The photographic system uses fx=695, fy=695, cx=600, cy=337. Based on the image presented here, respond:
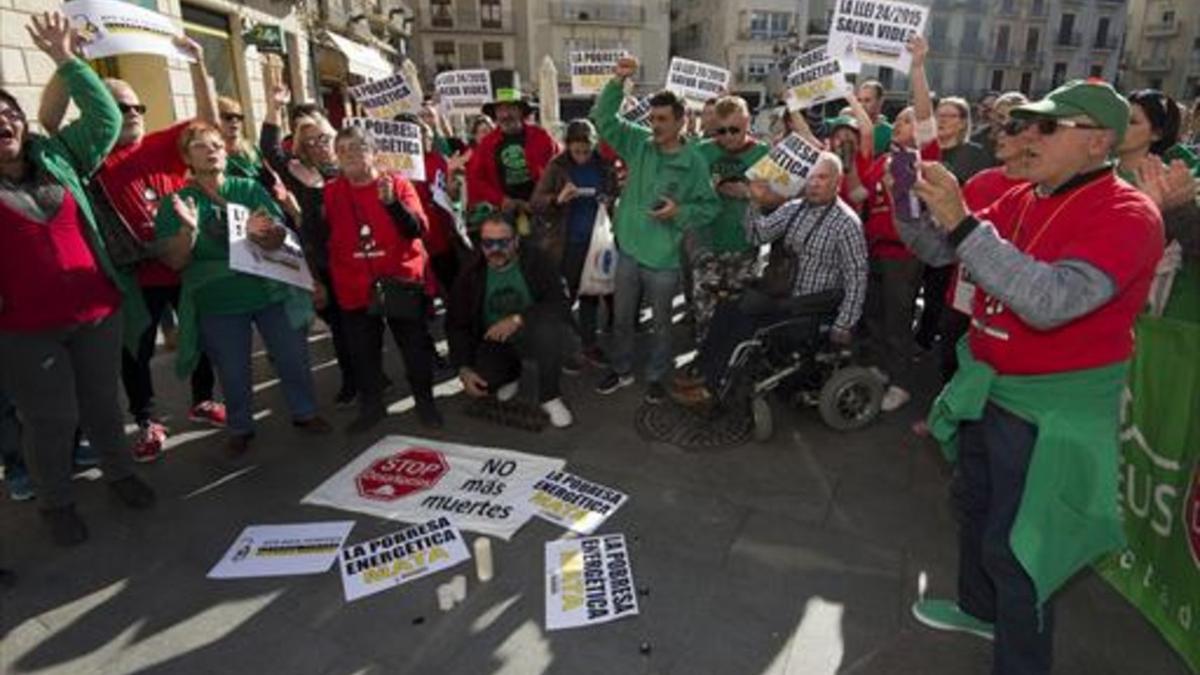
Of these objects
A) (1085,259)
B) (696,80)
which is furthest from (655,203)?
(1085,259)

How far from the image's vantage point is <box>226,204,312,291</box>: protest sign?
3965 millimetres

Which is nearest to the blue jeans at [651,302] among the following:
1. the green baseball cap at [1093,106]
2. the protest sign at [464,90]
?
the green baseball cap at [1093,106]

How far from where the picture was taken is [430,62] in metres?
40.6

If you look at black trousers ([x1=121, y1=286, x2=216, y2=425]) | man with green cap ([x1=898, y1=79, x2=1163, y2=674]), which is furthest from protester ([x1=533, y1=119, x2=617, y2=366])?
man with green cap ([x1=898, y1=79, x2=1163, y2=674])

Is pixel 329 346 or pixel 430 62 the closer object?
pixel 329 346

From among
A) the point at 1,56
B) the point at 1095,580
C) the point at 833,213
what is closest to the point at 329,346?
the point at 1,56

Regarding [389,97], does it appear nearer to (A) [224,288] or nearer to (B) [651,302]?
(A) [224,288]

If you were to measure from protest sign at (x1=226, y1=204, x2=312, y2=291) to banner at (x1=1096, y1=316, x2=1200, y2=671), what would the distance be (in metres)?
4.39

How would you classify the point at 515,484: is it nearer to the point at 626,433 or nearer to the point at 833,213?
the point at 626,433

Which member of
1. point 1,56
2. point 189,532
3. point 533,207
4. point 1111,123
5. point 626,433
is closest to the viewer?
point 1111,123

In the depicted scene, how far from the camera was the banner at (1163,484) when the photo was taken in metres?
2.59

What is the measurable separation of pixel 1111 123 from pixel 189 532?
423 cm

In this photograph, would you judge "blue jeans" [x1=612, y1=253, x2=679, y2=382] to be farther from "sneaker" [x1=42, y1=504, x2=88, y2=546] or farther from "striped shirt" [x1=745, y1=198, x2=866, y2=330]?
"sneaker" [x1=42, y1=504, x2=88, y2=546]

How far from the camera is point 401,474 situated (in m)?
4.11
